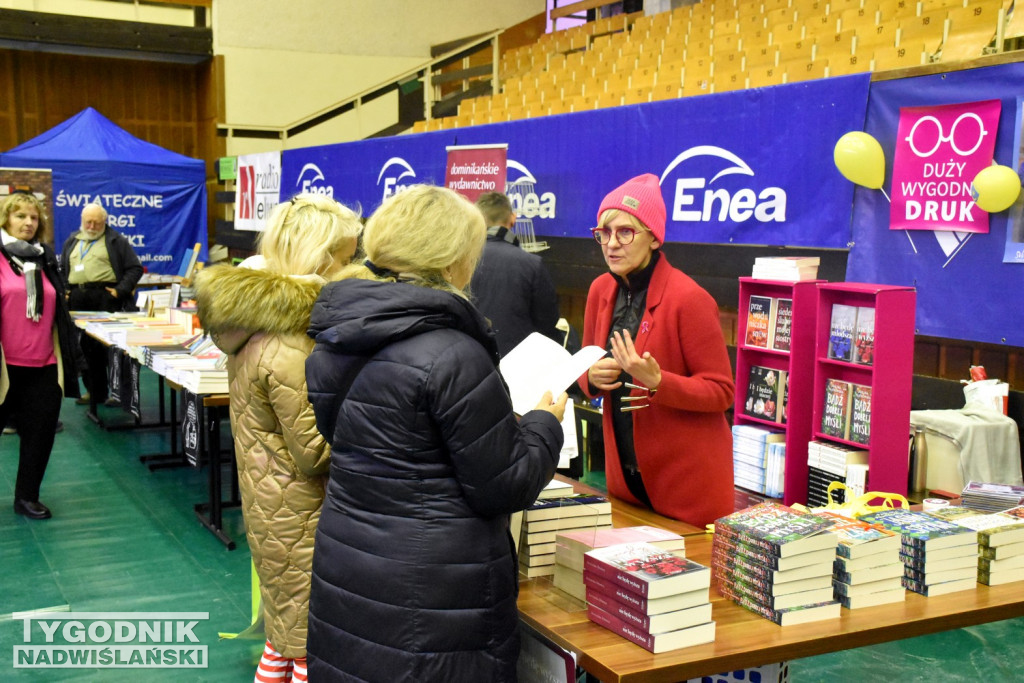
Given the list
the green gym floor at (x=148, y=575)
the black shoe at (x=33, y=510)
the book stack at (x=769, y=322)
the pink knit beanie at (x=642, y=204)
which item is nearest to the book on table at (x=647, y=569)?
the pink knit beanie at (x=642, y=204)

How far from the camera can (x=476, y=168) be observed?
802 cm

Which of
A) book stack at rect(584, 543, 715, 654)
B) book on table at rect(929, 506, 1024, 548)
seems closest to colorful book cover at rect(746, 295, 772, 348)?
book on table at rect(929, 506, 1024, 548)

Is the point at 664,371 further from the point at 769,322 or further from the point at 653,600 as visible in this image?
the point at 769,322

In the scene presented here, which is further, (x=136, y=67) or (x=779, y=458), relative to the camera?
(x=136, y=67)

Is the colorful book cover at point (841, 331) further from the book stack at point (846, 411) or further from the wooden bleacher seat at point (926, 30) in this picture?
the wooden bleacher seat at point (926, 30)

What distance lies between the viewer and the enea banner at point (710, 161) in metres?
4.93

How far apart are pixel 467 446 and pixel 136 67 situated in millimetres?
16073

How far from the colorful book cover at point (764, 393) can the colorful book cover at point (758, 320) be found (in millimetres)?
154

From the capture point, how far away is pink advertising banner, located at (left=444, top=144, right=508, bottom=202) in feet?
25.3

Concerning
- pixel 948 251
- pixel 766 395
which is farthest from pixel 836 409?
pixel 948 251

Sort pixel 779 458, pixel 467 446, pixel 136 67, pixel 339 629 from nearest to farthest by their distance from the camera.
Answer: pixel 467 446 → pixel 339 629 → pixel 779 458 → pixel 136 67

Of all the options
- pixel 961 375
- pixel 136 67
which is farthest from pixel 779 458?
pixel 136 67

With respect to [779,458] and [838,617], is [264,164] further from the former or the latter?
[838,617]

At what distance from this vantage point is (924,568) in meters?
2.01
